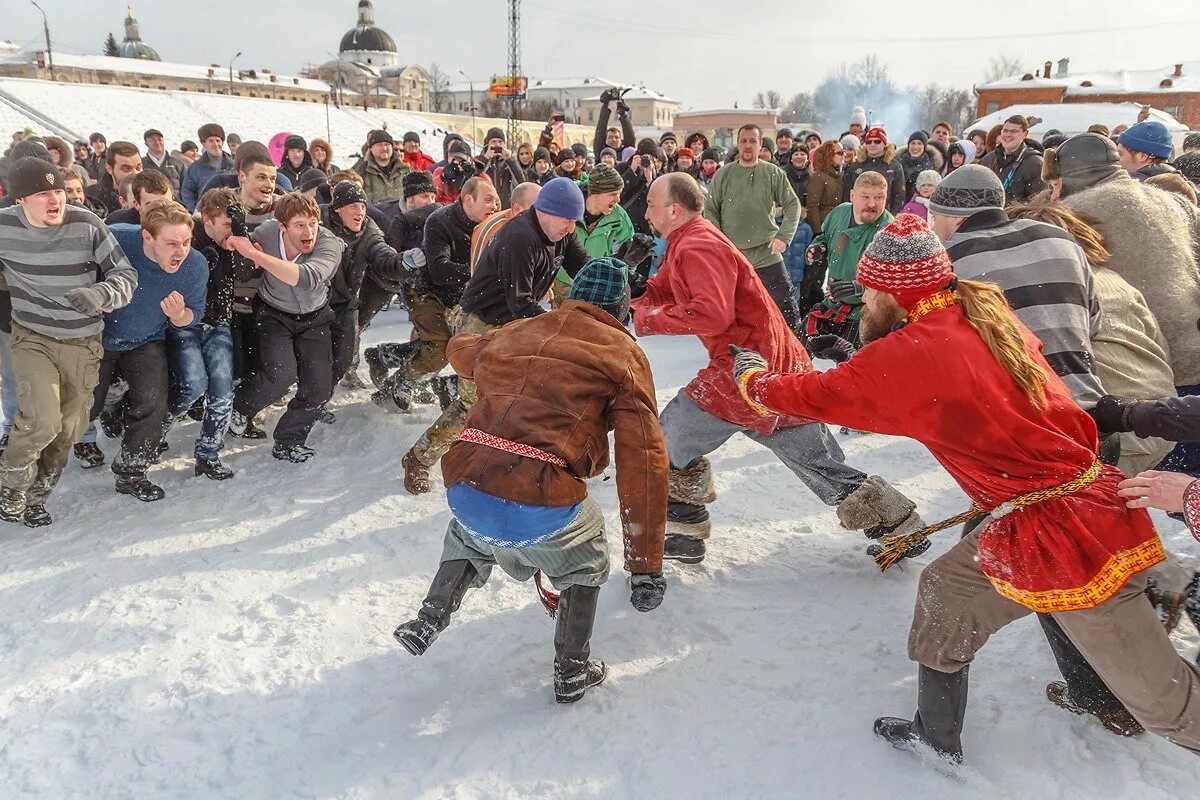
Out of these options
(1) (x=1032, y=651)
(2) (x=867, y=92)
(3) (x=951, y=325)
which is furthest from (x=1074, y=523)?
(2) (x=867, y=92)

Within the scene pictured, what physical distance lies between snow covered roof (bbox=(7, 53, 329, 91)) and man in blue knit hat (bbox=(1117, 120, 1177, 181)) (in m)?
71.3

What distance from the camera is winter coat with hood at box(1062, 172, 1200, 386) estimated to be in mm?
3373

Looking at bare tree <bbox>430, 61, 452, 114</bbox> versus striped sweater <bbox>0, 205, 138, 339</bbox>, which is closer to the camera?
striped sweater <bbox>0, 205, 138, 339</bbox>

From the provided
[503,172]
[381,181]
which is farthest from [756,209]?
[381,181]

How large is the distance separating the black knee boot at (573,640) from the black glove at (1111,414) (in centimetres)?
179

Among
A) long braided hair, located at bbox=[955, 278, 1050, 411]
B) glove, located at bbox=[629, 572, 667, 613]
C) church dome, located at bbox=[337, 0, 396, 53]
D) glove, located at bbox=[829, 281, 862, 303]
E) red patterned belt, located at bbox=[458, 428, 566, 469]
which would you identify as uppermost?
church dome, located at bbox=[337, 0, 396, 53]

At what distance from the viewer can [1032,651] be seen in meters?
3.12

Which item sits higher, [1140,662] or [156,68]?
[156,68]

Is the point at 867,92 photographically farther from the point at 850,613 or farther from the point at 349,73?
the point at 850,613

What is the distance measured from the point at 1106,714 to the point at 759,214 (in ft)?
16.3

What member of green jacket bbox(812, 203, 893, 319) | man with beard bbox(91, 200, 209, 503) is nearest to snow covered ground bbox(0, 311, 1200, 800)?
man with beard bbox(91, 200, 209, 503)

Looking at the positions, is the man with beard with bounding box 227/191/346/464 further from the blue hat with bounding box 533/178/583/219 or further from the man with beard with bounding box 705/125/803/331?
the man with beard with bounding box 705/125/803/331

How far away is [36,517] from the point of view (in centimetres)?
413

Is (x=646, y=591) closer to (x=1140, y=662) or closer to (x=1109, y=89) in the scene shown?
(x=1140, y=662)
